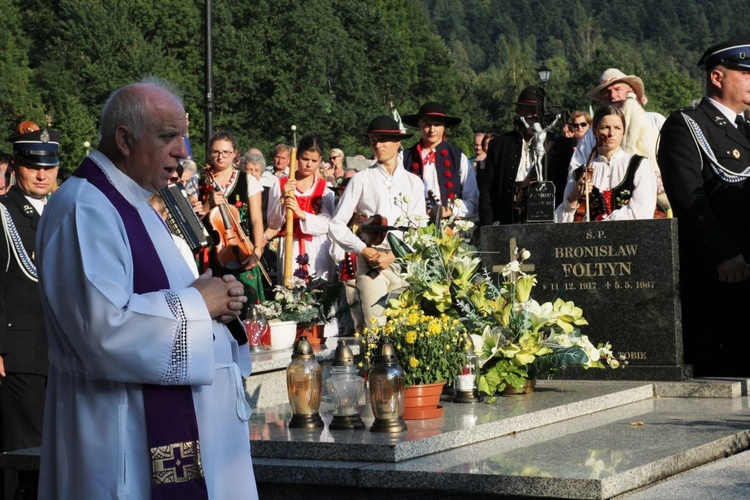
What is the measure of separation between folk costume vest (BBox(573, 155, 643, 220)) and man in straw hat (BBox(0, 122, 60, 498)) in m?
4.02

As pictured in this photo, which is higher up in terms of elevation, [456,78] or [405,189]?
[456,78]

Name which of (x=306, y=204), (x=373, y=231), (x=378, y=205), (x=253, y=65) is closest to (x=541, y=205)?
(x=373, y=231)

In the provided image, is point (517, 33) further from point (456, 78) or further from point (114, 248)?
point (114, 248)

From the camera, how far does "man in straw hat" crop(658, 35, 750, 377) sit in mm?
8289

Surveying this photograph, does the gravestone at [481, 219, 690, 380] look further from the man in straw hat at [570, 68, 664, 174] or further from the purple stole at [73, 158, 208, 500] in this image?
the purple stole at [73, 158, 208, 500]

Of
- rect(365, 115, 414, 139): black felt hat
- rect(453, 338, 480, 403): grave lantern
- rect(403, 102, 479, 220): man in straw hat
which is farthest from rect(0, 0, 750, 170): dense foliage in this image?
rect(453, 338, 480, 403): grave lantern

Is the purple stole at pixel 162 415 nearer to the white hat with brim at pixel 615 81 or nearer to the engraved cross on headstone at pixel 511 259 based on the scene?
the engraved cross on headstone at pixel 511 259

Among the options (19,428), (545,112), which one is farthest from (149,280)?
(545,112)

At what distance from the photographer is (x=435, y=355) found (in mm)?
7344

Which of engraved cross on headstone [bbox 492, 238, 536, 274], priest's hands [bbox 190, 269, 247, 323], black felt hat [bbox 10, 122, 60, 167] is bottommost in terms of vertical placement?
priest's hands [bbox 190, 269, 247, 323]

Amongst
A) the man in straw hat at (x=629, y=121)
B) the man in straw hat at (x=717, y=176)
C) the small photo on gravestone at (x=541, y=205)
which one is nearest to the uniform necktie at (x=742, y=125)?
the man in straw hat at (x=717, y=176)

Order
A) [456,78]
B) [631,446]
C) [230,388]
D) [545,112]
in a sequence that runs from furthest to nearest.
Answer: [456,78]
[545,112]
[631,446]
[230,388]

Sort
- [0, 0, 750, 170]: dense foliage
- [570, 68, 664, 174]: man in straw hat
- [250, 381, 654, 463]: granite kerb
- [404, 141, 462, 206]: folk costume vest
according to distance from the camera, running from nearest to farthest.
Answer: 1. [250, 381, 654, 463]: granite kerb
2. [570, 68, 664, 174]: man in straw hat
3. [404, 141, 462, 206]: folk costume vest
4. [0, 0, 750, 170]: dense foliage

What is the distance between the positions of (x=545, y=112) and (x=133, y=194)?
6393mm
